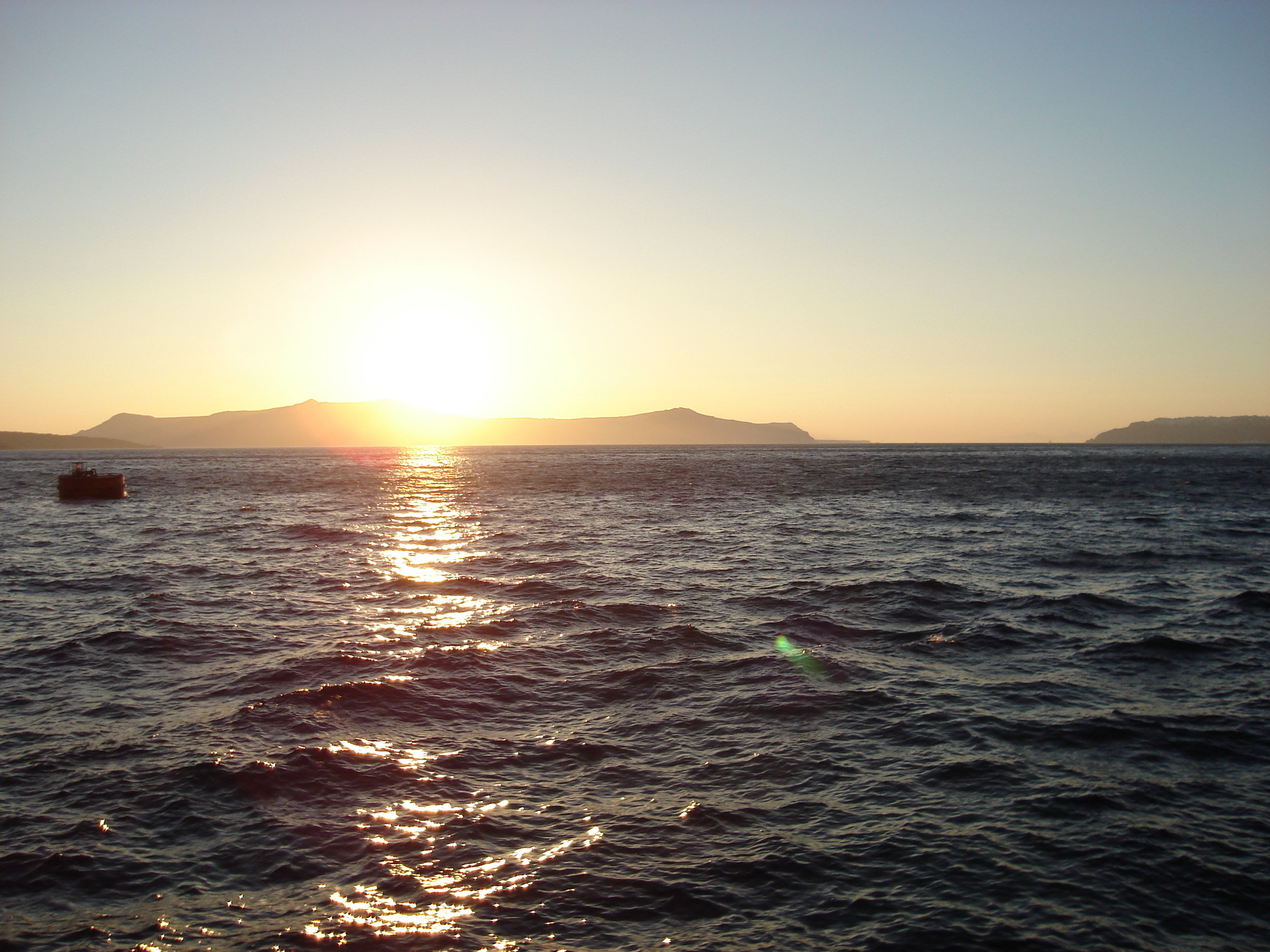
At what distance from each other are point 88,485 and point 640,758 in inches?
3047

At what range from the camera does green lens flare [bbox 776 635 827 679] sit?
57.9 ft

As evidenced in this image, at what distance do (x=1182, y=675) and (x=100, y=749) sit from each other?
2193 centimetres

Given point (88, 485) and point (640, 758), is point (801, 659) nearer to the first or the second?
point (640, 758)

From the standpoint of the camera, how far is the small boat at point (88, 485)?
70.4 meters

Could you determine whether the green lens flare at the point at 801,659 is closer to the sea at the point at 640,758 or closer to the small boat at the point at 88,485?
the sea at the point at 640,758

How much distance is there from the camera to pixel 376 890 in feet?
30.6

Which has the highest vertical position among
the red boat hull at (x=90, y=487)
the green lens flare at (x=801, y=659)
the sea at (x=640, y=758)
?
the red boat hull at (x=90, y=487)

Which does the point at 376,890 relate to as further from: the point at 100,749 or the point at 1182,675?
the point at 1182,675

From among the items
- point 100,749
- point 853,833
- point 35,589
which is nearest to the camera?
point 853,833

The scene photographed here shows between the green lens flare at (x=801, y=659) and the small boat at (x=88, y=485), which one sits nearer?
the green lens flare at (x=801, y=659)

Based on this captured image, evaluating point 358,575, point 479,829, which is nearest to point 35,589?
point 358,575

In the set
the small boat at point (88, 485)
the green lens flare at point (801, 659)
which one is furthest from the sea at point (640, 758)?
the small boat at point (88, 485)

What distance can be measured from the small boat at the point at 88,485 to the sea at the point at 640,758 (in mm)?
46161

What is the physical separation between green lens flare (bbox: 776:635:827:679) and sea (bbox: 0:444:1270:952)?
10.2 inches
